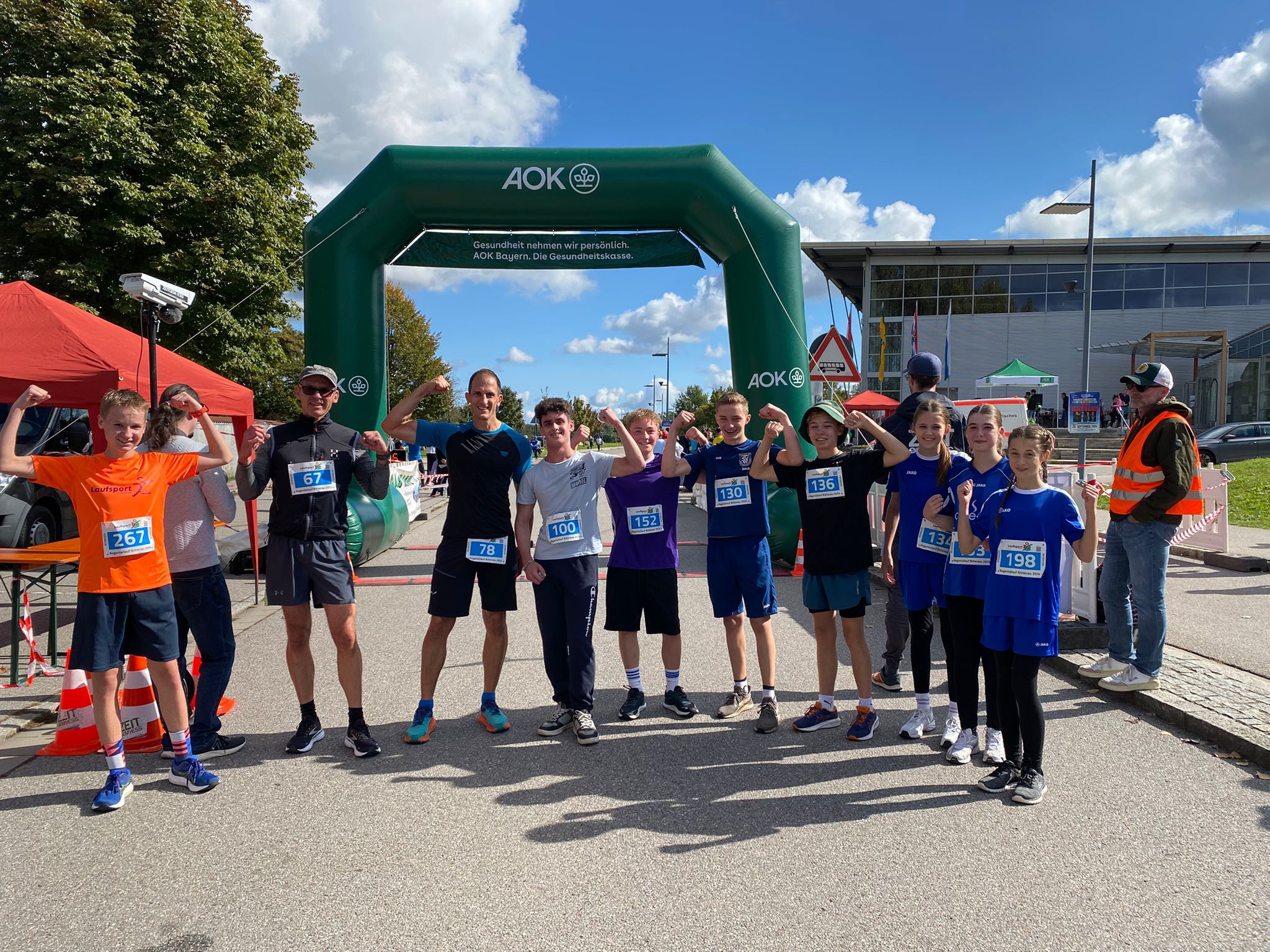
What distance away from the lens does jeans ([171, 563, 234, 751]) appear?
412 centimetres

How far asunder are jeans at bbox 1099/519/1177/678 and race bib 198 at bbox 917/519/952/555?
1.44 meters

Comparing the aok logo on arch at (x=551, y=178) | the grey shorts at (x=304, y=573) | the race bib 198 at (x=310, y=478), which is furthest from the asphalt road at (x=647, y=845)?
the aok logo on arch at (x=551, y=178)

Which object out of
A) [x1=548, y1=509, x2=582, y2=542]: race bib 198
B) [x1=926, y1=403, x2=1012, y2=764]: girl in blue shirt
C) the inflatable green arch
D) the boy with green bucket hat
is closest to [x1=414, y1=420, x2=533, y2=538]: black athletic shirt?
[x1=548, y1=509, x2=582, y2=542]: race bib 198

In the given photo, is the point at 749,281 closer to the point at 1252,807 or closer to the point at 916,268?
the point at 1252,807

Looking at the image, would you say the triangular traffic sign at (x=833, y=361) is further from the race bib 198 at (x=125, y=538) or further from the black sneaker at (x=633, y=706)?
the race bib 198 at (x=125, y=538)

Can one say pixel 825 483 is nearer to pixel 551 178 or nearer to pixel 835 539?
pixel 835 539

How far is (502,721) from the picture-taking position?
439 cm

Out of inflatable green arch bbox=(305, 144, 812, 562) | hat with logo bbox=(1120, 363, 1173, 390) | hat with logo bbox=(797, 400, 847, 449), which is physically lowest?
hat with logo bbox=(797, 400, 847, 449)

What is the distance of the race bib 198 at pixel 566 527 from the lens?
440 cm

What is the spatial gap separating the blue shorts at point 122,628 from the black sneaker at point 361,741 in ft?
3.06

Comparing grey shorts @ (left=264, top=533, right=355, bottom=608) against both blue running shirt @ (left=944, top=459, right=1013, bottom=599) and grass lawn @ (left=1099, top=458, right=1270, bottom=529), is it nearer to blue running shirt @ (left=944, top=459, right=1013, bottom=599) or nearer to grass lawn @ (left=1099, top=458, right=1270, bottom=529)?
blue running shirt @ (left=944, top=459, right=1013, bottom=599)

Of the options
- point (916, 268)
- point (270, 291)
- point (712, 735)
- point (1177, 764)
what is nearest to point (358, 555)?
point (712, 735)

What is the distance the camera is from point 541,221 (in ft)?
31.8

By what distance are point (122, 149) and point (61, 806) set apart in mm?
14135
